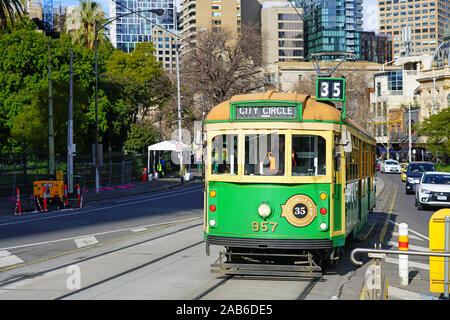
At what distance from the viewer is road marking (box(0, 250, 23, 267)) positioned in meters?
14.0

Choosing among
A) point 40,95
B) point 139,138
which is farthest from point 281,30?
point 40,95

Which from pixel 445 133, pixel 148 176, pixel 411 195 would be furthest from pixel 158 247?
pixel 445 133

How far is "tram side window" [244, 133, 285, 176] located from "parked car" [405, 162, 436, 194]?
27743mm

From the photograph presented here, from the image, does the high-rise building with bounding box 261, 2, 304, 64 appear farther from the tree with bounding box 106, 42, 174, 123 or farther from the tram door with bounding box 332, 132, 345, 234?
the tram door with bounding box 332, 132, 345, 234

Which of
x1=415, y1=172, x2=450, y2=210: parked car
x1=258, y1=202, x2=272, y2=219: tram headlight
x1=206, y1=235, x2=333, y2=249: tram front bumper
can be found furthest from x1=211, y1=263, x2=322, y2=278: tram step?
x1=415, y1=172, x2=450, y2=210: parked car

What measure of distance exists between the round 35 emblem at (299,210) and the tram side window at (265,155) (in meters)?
0.54

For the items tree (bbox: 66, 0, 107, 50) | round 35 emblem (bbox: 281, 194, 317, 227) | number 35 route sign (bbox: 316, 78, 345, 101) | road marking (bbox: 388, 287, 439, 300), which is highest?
tree (bbox: 66, 0, 107, 50)

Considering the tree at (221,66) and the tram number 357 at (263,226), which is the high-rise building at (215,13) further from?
the tram number 357 at (263,226)

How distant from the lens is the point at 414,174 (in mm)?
39406

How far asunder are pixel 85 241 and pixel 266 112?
7.91m

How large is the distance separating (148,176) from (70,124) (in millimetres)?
18319

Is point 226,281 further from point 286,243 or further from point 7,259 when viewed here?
point 7,259

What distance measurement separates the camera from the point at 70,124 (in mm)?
35219
